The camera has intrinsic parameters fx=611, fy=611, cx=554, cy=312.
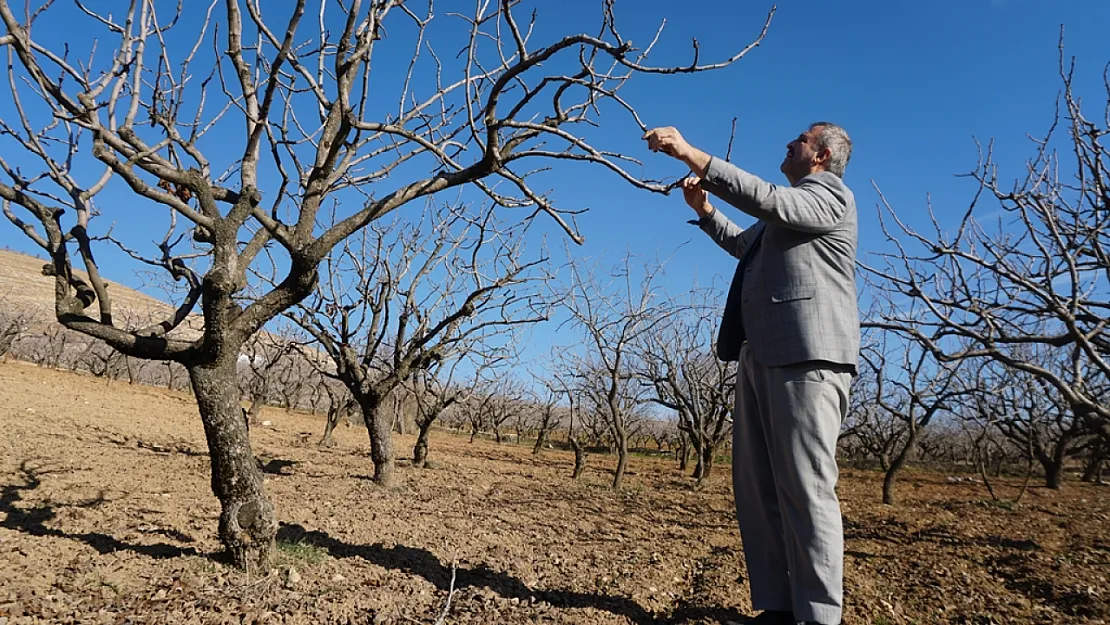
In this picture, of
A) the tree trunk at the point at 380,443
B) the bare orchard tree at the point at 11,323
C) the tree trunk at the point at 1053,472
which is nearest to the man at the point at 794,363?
the tree trunk at the point at 380,443

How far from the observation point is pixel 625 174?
235 cm

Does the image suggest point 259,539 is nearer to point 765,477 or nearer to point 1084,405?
point 765,477

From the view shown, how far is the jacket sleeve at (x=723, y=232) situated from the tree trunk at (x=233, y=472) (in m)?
2.20

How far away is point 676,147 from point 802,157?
0.67 metres

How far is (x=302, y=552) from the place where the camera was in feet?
10.2

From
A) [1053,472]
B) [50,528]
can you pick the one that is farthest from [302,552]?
[1053,472]

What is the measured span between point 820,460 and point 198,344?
2574 mm

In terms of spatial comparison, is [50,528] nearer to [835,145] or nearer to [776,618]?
[776,618]

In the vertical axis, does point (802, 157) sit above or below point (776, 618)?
above

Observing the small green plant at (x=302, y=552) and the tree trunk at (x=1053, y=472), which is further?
the tree trunk at (x=1053, y=472)

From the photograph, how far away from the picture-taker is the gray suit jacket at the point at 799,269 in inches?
76.0

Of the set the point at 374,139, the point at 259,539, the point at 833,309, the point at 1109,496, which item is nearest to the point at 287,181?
the point at 374,139

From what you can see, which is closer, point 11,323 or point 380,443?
point 380,443

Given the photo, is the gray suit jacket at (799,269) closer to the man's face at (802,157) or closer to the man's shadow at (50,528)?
the man's face at (802,157)
